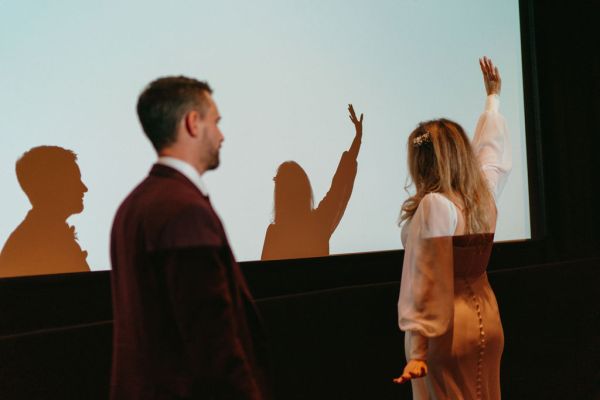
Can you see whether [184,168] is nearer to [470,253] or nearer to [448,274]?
[448,274]

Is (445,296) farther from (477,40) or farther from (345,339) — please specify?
(477,40)

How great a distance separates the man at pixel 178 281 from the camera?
118 centimetres

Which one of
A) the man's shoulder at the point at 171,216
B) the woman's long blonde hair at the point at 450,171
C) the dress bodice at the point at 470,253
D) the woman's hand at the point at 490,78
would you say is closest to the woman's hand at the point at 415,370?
the dress bodice at the point at 470,253

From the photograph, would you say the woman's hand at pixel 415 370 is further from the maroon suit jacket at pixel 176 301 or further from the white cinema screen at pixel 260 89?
the white cinema screen at pixel 260 89

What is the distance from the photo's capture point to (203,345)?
1182 millimetres

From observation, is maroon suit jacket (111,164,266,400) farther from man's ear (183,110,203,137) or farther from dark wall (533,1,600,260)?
dark wall (533,1,600,260)

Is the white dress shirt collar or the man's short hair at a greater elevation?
the man's short hair

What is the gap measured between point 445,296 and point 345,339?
1059 mm

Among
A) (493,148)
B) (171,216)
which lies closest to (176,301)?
(171,216)

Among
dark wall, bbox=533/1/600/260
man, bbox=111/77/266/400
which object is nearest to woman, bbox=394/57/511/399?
man, bbox=111/77/266/400

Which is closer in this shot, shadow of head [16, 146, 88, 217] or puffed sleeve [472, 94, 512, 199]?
shadow of head [16, 146, 88, 217]

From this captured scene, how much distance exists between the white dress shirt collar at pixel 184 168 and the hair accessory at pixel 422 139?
90 cm

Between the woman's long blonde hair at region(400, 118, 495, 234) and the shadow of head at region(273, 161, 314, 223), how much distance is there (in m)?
0.74

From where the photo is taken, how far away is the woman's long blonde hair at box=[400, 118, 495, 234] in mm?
1942
